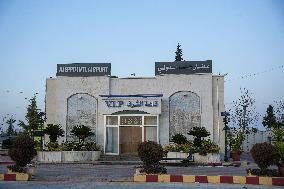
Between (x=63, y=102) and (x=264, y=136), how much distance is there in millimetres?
33333

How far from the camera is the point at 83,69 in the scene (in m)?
33.6

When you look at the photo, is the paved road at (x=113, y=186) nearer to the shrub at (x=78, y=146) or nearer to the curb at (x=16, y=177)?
the curb at (x=16, y=177)

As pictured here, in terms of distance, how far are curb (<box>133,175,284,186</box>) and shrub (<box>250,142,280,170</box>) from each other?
0.61 meters

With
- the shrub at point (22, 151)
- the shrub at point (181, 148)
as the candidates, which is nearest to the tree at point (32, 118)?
the shrub at point (181, 148)

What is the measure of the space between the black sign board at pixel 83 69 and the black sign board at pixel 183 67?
4467 mm

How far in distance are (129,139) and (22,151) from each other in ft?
51.4

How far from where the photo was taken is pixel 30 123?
4862cm

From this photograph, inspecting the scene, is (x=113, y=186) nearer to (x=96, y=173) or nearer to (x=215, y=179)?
(x=215, y=179)

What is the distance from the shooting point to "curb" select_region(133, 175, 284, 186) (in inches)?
586

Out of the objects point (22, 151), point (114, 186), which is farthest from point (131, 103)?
point (114, 186)

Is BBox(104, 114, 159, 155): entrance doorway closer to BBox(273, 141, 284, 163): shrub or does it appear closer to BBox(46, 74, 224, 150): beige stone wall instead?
BBox(46, 74, 224, 150): beige stone wall

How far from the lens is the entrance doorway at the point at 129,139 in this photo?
32.1 meters

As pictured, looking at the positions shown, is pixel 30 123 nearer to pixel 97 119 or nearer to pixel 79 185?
pixel 97 119

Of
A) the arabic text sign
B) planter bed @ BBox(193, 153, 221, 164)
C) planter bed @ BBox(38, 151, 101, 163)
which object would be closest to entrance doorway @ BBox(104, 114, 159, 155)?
the arabic text sign
